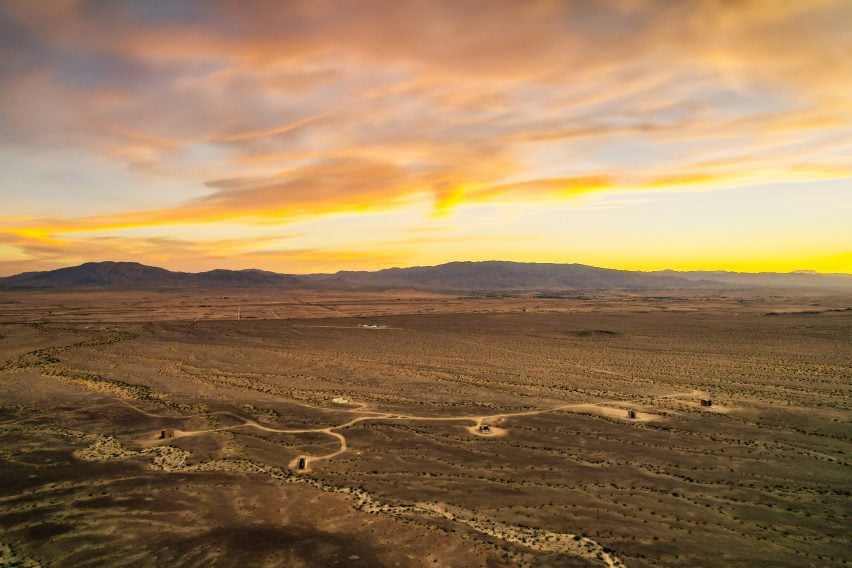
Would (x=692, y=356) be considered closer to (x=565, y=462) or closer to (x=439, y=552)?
(x=565, y=462)

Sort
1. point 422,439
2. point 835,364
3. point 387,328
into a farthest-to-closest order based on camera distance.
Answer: point 387,328 < point 835,364 < point 422,439

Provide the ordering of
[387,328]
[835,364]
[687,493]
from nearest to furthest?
1. [687,493]
2. [835,364]
3. [387,328]

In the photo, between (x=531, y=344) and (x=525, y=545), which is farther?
(x=531, y=344)

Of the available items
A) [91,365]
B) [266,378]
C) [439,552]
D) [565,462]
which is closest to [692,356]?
[565,462]

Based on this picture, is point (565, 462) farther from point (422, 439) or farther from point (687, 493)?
point (422, 439)

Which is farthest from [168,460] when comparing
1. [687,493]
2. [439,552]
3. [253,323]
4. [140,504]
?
[253,323]

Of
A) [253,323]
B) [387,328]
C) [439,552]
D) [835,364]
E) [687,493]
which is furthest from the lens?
[253,323]
